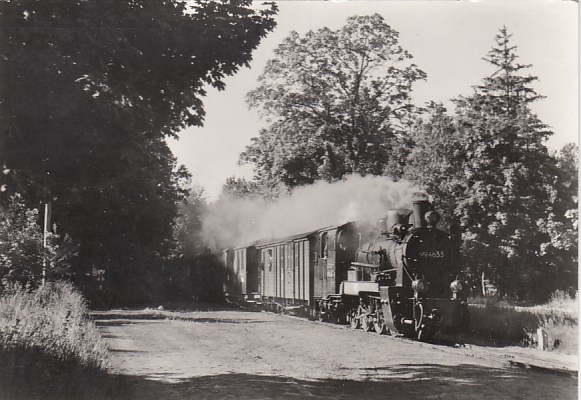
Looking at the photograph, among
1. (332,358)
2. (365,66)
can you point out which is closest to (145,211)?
(365,66)

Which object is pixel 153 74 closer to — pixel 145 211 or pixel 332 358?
pixel 332 358

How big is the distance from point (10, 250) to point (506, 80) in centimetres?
1843

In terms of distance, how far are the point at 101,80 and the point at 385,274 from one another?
10.2m

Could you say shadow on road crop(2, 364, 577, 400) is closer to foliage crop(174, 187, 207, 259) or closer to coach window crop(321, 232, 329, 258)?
coach window crop(321, 232, 329, 258)

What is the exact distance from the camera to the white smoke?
19.9 meters

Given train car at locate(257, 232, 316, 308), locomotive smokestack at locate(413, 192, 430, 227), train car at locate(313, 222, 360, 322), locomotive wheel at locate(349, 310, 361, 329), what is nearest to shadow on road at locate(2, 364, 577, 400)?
locomotive smokestack at locate(413, 192, 430, 227)

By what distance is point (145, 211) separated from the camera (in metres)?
34.3

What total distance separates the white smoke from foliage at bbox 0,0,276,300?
1074cm

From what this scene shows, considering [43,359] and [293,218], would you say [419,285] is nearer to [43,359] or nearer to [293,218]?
[43,359]

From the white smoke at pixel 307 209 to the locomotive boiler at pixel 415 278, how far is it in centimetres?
247

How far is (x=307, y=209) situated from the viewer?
101ft

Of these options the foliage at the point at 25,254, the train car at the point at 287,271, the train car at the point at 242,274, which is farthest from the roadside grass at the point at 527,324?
the train car at the point at 242,274

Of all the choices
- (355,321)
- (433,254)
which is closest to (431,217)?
(433,254)

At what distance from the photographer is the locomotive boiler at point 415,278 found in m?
14.7
